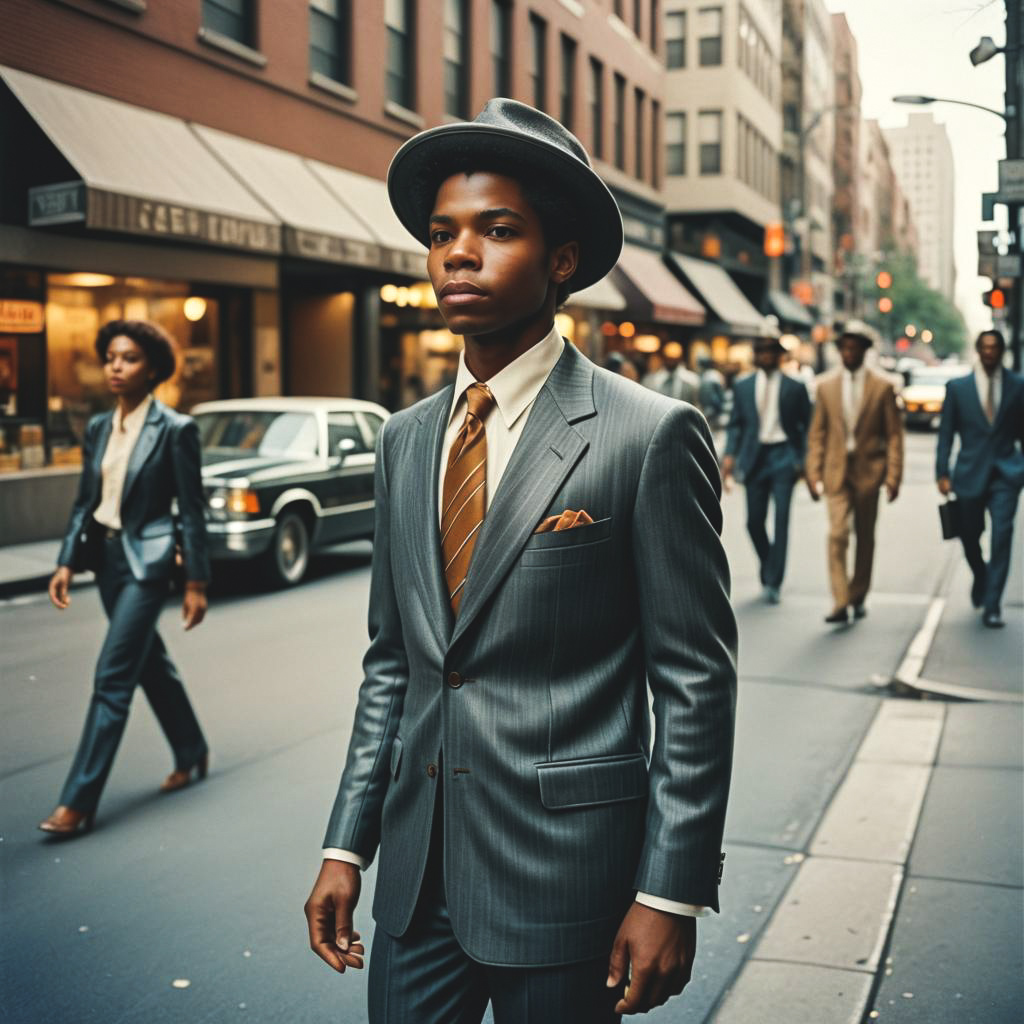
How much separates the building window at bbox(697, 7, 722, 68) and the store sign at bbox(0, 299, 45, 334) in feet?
111

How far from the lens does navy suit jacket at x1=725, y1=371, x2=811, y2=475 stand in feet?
36.3

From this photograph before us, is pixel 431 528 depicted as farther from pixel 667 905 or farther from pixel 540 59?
pixel 540 59

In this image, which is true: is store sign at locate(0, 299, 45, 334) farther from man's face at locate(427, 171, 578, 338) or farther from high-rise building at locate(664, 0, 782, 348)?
high-rise building at locate(664, 0, 782, 348)

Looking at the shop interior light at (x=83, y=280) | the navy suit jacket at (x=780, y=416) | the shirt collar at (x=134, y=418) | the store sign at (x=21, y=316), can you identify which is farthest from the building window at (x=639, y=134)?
the shirt collar at (x=134, y=418)

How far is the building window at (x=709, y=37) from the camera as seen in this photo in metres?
43.7

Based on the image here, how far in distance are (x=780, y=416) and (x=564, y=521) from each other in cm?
931

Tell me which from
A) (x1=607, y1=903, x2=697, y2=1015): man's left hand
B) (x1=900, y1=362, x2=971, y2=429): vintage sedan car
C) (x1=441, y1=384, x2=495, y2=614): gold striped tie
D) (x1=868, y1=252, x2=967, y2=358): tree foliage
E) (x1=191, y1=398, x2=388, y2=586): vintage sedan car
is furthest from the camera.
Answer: (x1=868, y1=252, x2=967, y2=358): tree foliage

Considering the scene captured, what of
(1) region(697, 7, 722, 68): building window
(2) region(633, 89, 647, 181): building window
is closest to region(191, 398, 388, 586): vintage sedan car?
(2) region(633, 89, 647, 181): building window

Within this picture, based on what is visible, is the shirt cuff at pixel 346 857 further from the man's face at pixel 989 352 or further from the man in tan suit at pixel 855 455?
the man's face at pixel 989 352

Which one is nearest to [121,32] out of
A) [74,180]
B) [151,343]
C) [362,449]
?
[74,180]

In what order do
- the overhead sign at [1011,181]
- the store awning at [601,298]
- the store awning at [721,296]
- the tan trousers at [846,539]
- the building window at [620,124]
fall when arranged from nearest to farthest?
the tan trousers at [846,539] → the overhead sign at [1011,181] → the store awning at [601,298] → the building window at [620,124] → the store awning at [721,296]

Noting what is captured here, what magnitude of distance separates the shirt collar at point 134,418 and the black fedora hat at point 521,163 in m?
3.55

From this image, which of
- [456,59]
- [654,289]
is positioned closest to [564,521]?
[456,59]

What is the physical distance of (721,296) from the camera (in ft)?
140
